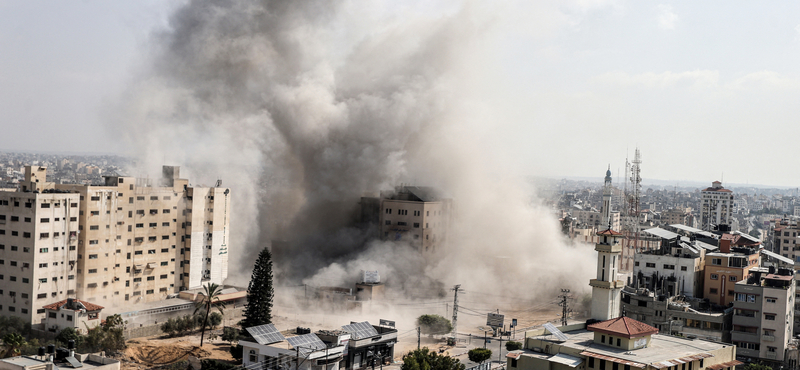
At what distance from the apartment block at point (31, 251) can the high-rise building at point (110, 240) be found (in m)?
0.05

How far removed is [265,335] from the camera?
97.9 feet

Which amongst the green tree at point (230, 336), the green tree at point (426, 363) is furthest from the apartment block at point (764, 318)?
the green tree at point (230, 336)

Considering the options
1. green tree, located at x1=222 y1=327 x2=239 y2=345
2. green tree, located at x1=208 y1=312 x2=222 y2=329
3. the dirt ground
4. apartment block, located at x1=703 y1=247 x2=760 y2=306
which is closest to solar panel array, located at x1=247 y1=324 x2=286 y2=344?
the dirt ground

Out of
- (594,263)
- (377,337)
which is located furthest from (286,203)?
(377,337)

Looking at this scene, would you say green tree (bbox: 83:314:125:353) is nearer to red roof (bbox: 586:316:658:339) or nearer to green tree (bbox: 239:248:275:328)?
green tree (bbox: 239:248:275:328)

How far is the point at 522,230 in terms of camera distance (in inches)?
2434

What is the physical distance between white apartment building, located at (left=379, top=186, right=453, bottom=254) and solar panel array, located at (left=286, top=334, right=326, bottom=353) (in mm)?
26584

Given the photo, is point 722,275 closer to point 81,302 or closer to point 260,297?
point 260,297

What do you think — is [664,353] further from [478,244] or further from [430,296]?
[478,244]

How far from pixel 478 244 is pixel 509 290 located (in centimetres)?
627

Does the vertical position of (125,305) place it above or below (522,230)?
below

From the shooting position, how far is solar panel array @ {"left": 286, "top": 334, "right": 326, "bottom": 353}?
28.8 metres

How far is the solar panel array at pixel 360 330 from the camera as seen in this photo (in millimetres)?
32125

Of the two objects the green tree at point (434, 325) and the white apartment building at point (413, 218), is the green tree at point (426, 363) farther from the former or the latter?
the white apartment building at point (413, 218)
